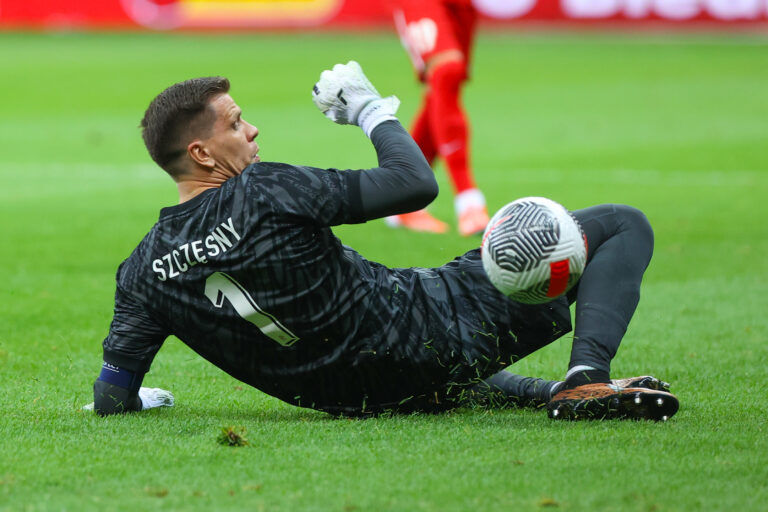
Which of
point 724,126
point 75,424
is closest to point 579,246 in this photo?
point 75,424

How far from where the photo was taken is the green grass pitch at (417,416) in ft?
9.80

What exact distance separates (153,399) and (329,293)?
748mm

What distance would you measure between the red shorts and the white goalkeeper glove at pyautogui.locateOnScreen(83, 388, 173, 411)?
4788 mm

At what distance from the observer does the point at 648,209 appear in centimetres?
911

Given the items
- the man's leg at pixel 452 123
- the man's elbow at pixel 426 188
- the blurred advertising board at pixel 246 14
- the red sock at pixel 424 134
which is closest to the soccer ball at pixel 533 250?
the man's elbow at pixel 426 188

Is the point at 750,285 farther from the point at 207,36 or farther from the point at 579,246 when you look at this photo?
the point at 207,36

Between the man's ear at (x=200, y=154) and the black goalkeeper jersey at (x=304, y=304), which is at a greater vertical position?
the man's ear at (x=200, y=154)

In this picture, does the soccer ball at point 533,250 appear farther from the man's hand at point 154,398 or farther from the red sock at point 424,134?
the red sock at point 424,134

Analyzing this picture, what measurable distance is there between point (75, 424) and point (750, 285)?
154 inches

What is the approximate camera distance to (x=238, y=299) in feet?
11.6

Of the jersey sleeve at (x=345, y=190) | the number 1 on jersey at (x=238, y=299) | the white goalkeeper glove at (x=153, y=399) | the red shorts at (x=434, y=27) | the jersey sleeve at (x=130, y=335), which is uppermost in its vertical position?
the red shorts at (x=434, y=27)

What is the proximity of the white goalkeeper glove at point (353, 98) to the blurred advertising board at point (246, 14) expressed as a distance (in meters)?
25.7

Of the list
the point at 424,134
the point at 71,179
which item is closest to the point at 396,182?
the point at 424,134

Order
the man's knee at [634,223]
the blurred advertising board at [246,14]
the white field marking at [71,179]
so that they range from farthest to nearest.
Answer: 1. the blurred advertising board at [246,14]
2. the white field marking at [71,179]
3. the man's knee at [634,223]
